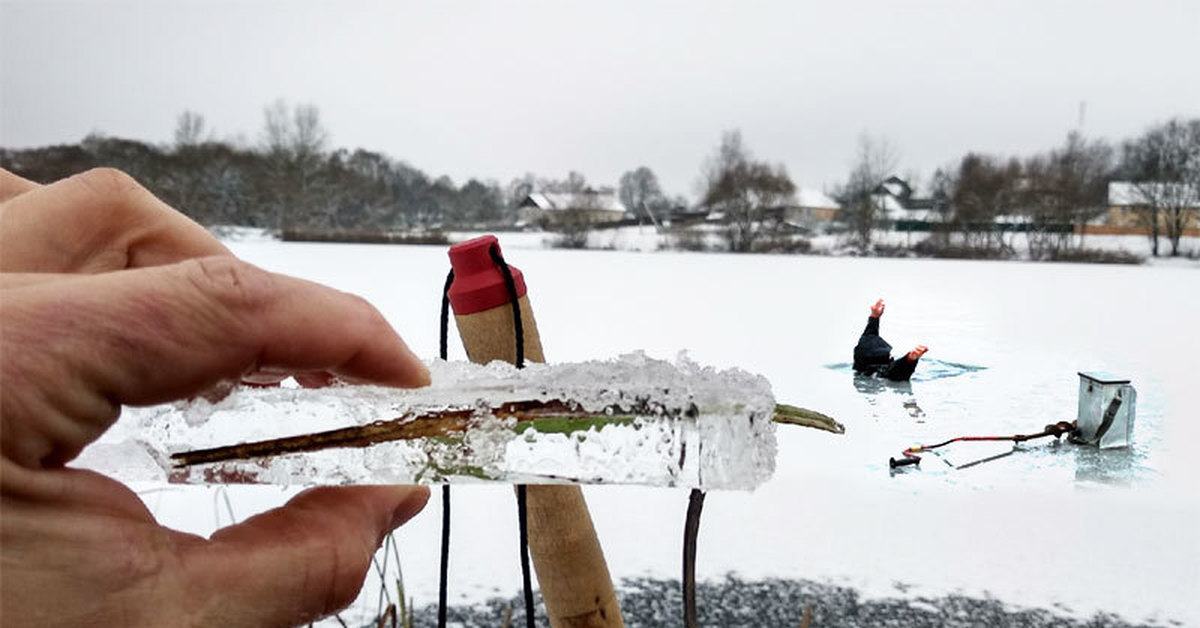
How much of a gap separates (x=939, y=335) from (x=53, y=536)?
339 inches

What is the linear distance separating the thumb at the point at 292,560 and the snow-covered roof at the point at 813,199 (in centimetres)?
1887

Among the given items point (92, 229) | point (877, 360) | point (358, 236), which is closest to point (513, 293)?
point (92, 229)

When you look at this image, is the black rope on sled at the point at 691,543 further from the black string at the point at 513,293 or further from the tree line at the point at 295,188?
the tree line at the point at 295,188

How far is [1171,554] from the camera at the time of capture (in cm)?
288

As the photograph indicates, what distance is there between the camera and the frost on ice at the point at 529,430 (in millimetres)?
367

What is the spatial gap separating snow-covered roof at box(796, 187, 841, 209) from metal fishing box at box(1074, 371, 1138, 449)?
47.7 ft

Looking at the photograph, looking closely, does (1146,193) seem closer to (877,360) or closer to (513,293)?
(877,360)

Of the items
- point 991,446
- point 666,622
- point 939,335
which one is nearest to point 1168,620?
point 666,622

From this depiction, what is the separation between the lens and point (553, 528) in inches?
28.4

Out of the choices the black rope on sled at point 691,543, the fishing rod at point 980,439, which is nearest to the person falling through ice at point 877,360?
the fishing rod at point 980,439

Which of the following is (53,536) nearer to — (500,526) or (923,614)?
(923,614)

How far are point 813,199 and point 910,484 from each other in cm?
1853

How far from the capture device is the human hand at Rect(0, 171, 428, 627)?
0.84ft

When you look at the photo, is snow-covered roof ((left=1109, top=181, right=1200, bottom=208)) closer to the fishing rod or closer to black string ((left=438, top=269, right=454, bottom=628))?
the fishing rod
